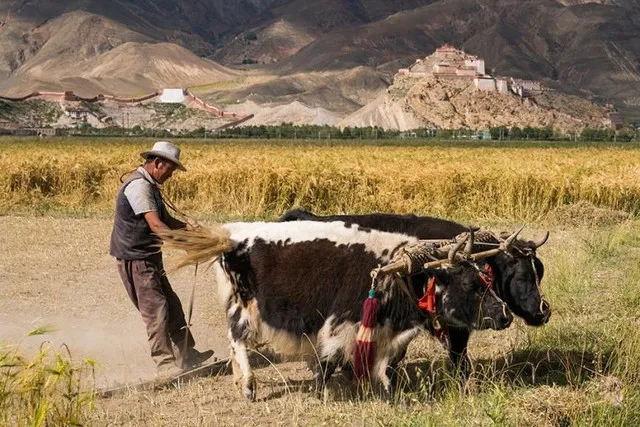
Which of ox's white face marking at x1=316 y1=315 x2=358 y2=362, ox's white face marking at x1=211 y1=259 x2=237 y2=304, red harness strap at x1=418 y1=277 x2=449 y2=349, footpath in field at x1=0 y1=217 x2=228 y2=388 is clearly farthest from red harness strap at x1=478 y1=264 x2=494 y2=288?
footpath in field at x1=0 y1=217 x2=228 y2=388

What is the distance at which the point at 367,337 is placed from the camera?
646 cm

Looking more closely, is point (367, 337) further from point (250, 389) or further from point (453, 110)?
point (453, 110)

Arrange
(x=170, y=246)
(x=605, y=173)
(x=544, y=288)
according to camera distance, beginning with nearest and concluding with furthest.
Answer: (x=170, y=246) → (x=544, y=288) → (x=605, y=173)

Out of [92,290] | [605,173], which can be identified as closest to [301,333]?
[92,290]

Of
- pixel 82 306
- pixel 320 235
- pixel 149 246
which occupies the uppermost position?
pixel 320 235

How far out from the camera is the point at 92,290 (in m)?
11.9

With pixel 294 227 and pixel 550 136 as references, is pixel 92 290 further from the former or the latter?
pixel 550 136

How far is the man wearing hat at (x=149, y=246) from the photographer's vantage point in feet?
25.0

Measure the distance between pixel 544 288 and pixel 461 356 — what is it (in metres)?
3.61

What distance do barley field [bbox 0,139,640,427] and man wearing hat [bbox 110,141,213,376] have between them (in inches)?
17.4

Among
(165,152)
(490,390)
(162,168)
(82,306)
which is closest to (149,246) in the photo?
(162,168)

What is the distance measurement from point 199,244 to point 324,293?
1.05 metres

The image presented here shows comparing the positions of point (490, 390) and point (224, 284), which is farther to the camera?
point (224, 284)

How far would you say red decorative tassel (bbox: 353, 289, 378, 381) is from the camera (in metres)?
6.45
